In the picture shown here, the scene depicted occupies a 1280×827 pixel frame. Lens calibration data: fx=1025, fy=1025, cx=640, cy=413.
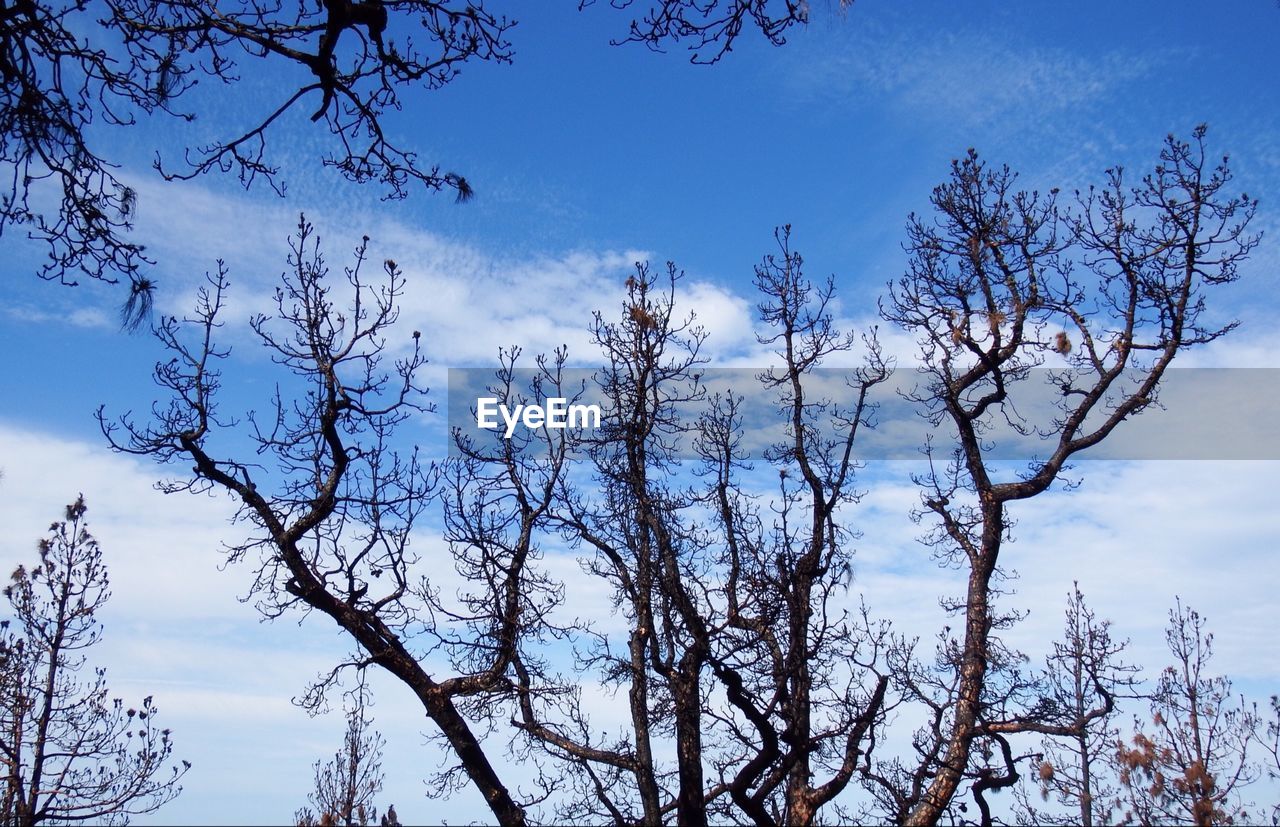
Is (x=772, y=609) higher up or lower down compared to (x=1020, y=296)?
lower down

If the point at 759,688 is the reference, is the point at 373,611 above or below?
above

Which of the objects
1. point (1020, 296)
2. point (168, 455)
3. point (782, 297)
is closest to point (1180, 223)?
point (1020, 296)

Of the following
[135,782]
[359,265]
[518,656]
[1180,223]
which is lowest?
[135,782]

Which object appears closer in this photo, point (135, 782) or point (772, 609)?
point (772, 609)

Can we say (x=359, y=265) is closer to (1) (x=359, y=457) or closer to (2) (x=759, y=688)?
(1) (x=359, y=457)

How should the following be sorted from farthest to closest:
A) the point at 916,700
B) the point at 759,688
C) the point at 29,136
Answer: the point at 916,700, the point at 759,688, the point at 29,136

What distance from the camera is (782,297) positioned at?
13688 mm

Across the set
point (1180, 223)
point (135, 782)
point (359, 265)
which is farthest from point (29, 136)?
point (135, 782)

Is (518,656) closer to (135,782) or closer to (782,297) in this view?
(782,297)

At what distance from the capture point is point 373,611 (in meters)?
10.4

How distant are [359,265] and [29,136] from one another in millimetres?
5453

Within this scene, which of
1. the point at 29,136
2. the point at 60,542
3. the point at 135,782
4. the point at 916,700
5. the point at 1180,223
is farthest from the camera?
the point at 60,542

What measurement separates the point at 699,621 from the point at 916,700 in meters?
3.42

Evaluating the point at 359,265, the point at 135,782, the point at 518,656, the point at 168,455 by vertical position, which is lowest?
the point at 135,782
